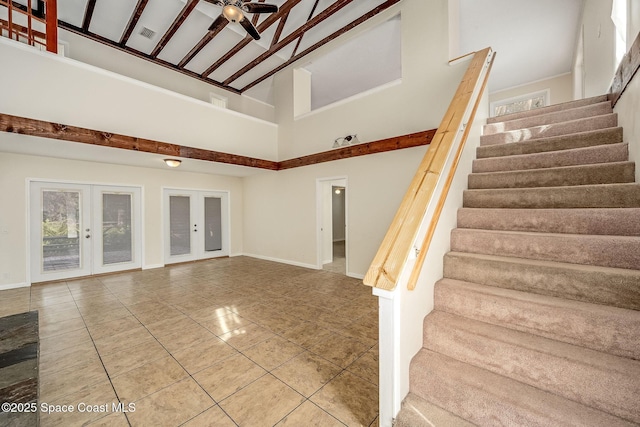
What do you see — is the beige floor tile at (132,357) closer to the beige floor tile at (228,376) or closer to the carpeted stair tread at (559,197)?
the beige floor tile at (228,376)

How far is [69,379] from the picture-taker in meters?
2.12

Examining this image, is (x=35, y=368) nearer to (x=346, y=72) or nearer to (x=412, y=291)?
(x=412, y=291)

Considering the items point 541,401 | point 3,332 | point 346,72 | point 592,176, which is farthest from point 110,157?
point 592,176

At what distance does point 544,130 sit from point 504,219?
1596mm

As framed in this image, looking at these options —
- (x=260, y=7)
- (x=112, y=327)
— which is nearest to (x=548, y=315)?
(x=112, y=327)

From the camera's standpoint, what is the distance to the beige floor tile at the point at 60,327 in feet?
9.63

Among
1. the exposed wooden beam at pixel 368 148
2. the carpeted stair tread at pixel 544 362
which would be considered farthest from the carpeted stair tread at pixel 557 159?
the carpeted stair tread at pixel 544 362

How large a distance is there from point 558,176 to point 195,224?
25.1 feet

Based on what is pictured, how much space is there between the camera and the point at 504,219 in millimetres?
2137

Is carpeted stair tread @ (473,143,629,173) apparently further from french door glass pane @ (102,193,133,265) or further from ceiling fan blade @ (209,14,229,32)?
french door glass pane @ (102,193,133,265)

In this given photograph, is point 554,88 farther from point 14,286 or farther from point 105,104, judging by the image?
point 14,286

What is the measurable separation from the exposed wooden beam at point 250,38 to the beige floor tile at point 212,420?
5.58 metres

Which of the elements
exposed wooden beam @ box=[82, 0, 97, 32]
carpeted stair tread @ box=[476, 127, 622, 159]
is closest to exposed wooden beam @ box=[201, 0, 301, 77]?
exposed wooden beam @ box=[82, 0, 97, 32]

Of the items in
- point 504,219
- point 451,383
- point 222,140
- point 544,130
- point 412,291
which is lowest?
point 451,383
